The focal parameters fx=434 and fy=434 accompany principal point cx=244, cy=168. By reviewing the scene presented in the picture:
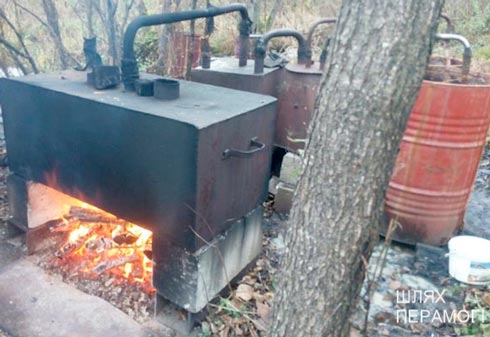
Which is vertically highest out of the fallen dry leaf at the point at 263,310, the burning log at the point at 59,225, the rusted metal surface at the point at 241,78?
the rusted metal surface at the point at 241,78

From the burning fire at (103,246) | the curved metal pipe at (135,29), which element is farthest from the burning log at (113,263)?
the curved metal pipe at (135,29)

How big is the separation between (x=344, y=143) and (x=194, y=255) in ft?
3.48

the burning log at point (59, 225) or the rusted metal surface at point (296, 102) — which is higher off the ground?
the rusted metal surface at point (296, 102)

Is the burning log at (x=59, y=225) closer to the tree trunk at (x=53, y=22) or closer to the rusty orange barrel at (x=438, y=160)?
the tree trunk at (x=53, y=22)

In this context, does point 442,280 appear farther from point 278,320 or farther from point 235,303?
point 278,320

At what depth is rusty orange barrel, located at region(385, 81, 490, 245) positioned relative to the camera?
2732 millimetres

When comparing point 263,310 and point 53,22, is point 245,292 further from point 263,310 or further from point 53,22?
point 53,22

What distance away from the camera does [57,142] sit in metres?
2.30

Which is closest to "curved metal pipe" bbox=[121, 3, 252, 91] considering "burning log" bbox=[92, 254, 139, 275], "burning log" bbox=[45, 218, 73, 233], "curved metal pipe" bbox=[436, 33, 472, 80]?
"burning log" bbox=[92, 254, 139, 275]

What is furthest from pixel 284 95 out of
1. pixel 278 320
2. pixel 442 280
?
pixel 278 320

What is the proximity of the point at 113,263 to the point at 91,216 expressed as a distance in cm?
34

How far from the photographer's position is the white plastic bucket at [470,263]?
8.34 feet

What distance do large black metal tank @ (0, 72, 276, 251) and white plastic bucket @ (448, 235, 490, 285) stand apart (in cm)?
124

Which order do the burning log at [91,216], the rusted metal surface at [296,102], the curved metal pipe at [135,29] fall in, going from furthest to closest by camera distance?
the rusted metal surface at [296,102]
the burning log at [91,216]
the curved metal pipe at [135,29]
